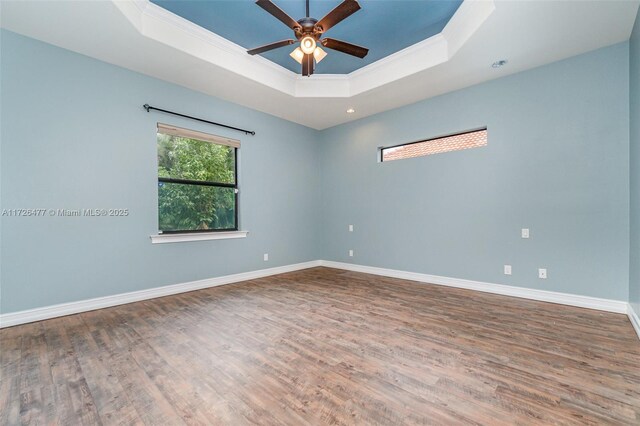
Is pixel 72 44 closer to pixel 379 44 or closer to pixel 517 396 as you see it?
pixel 379 44

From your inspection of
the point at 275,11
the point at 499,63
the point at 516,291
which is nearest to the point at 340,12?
the point at 275,11

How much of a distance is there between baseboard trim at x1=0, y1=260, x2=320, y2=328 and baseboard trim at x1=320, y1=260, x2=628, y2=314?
7.75ft

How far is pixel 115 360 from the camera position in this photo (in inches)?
78.1

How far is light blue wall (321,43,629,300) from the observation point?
294 centimetres

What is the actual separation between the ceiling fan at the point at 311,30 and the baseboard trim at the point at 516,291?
10.8 feet

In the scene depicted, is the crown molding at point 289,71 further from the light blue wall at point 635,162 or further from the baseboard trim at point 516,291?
the baseboard trim at point 516,291

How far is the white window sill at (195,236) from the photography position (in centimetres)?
357

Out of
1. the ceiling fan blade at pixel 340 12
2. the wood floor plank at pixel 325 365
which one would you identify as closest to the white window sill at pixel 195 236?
the wood floor plank at pixel 325 365

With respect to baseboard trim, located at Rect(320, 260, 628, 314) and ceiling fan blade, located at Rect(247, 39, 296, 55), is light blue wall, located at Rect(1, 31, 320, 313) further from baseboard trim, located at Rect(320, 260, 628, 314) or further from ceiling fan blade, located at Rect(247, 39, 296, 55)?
baseboard trim, located at Rect(320, 260, 628, 314)

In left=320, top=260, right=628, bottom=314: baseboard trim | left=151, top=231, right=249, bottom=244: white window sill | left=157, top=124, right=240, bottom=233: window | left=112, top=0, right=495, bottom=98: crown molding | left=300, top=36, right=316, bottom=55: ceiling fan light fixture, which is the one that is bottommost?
left=320, top=260, right=628, bottom=314: baseboard trim

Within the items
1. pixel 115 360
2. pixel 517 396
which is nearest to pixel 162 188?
pixel 115 360

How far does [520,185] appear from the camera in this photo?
3457 millimetres

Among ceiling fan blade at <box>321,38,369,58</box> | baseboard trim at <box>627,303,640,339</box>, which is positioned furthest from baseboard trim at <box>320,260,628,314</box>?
ceiling fan blade at <box>321,38,369,58</box>

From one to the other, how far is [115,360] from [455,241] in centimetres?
410
